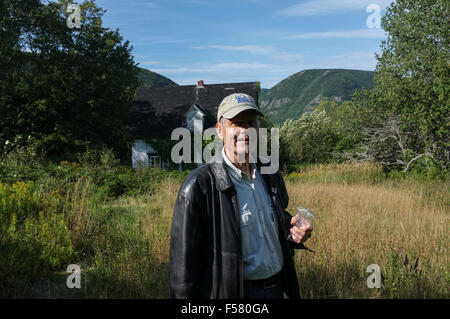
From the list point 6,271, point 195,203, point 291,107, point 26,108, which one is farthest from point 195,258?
point 291,107

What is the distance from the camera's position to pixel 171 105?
2795cm

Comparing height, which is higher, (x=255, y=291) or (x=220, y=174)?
(x=220, y=174)

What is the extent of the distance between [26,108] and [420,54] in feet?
82.6

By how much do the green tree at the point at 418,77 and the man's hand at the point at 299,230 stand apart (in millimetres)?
13347

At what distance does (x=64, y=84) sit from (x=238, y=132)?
1006 inches

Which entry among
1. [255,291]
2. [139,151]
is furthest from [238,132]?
[139,151]

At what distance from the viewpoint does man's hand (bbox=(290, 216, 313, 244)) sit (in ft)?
6.85

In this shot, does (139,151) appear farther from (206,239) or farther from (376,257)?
(206,239)

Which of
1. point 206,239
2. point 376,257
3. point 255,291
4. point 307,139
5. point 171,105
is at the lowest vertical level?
point 376,257

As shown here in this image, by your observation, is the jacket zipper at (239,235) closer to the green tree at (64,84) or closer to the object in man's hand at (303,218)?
the object in man's hand at (303,218)

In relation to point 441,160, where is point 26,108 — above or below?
above

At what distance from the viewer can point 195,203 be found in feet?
6.23
